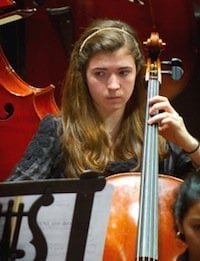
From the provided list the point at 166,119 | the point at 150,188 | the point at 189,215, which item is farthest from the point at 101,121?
the point at 189,215

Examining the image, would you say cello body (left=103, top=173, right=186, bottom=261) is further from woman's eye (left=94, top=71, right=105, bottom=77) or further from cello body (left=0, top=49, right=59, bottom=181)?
cello body (left=0, top=49, right=59, bottom=181)

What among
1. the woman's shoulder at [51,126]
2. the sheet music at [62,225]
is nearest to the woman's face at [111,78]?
the woman's shoulder at [51,126]

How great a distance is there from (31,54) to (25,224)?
1.11m

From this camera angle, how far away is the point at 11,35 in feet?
7.07

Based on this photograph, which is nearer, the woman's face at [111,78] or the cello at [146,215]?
the cello at [146,215]

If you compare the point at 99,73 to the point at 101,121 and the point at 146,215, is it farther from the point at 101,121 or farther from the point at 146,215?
the point at 146,215

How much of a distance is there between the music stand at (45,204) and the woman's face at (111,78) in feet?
1.83

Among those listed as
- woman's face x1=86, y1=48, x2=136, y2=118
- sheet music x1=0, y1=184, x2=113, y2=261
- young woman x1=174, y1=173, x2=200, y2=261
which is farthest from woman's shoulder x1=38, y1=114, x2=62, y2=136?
sheet music x1=0, y1=184, x2=113, y2=261

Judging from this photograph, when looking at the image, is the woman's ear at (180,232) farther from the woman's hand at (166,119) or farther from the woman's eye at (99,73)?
the woman's eye at (99,73)

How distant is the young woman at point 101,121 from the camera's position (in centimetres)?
159

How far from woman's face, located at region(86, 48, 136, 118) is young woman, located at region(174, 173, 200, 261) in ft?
1.08

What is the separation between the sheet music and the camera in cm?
104

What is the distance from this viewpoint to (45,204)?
1048 mm

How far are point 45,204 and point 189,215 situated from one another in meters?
0.31
